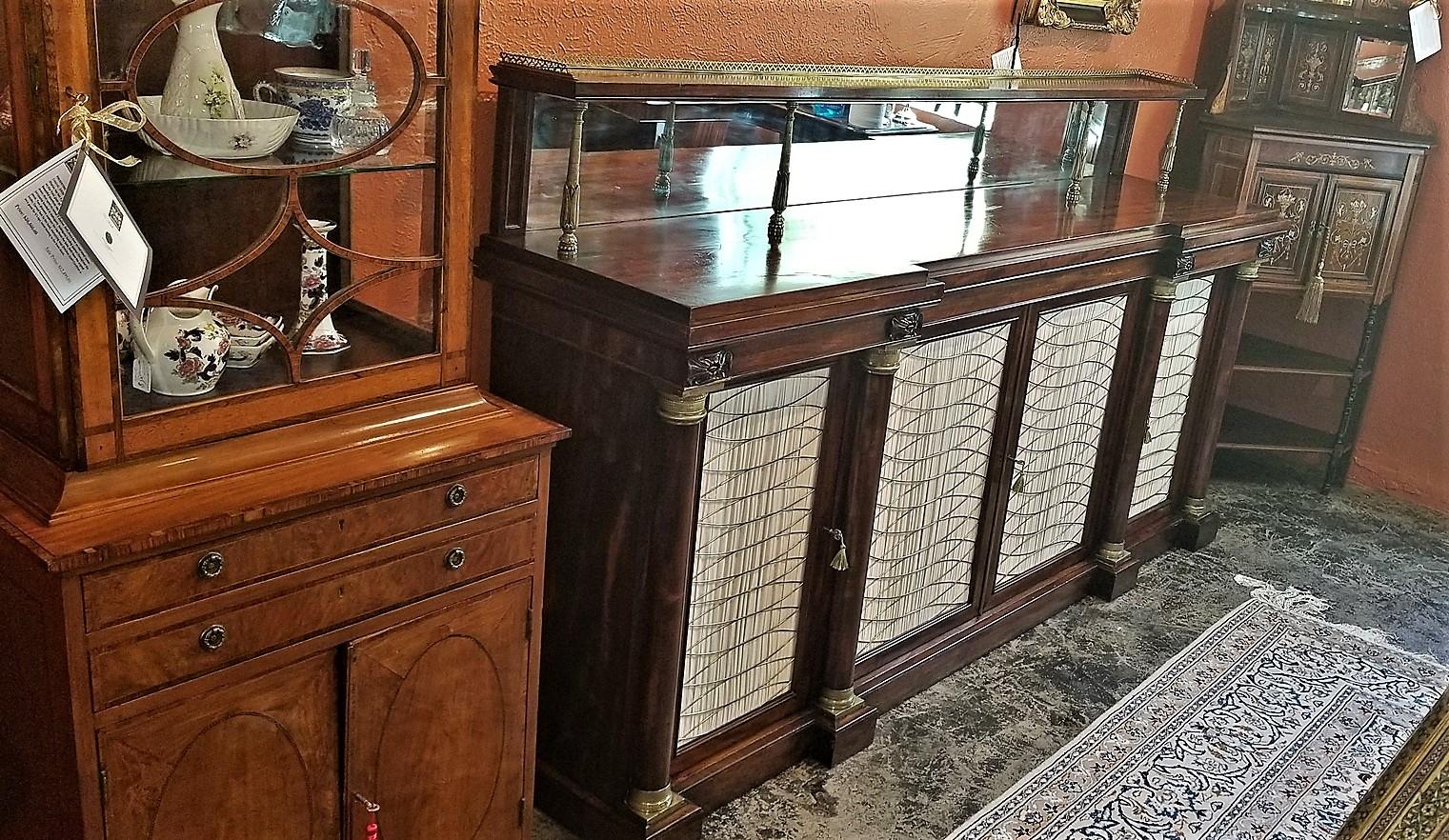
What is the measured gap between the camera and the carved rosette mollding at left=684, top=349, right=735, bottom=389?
2.01m

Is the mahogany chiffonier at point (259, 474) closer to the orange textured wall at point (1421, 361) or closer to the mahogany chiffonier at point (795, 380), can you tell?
the mahogany chiffonier at point (795, 380)

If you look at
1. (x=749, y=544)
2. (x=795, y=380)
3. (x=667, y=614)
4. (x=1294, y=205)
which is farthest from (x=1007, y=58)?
(x=667, y=614)

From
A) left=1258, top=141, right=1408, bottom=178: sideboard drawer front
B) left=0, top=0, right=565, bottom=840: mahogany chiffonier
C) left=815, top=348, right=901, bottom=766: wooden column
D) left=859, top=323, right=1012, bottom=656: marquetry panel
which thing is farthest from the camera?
left=1258, top=141, right=1408, bottom=178: sideboard drawer front

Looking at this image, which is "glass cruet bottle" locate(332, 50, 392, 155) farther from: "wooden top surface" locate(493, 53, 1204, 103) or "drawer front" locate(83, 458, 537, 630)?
"drawer front" locate(83, 458, 537, 630)

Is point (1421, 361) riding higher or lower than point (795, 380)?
lower

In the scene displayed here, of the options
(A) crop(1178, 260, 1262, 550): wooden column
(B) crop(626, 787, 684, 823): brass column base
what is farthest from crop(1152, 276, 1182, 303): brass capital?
(B) crop(626, 787, 684, 823): brass column base

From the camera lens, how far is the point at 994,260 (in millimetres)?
2643

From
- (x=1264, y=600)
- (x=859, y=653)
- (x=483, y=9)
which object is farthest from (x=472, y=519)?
(x=1264, y=600)

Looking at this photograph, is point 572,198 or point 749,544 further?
point 749,544

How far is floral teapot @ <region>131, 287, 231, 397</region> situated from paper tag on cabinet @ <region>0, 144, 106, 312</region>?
139 millimetres

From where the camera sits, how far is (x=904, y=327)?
237cm

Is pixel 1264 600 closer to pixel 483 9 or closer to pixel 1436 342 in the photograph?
pixel 1436 342

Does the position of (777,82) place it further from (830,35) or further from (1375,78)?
(1375,78)

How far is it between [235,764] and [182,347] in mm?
557
